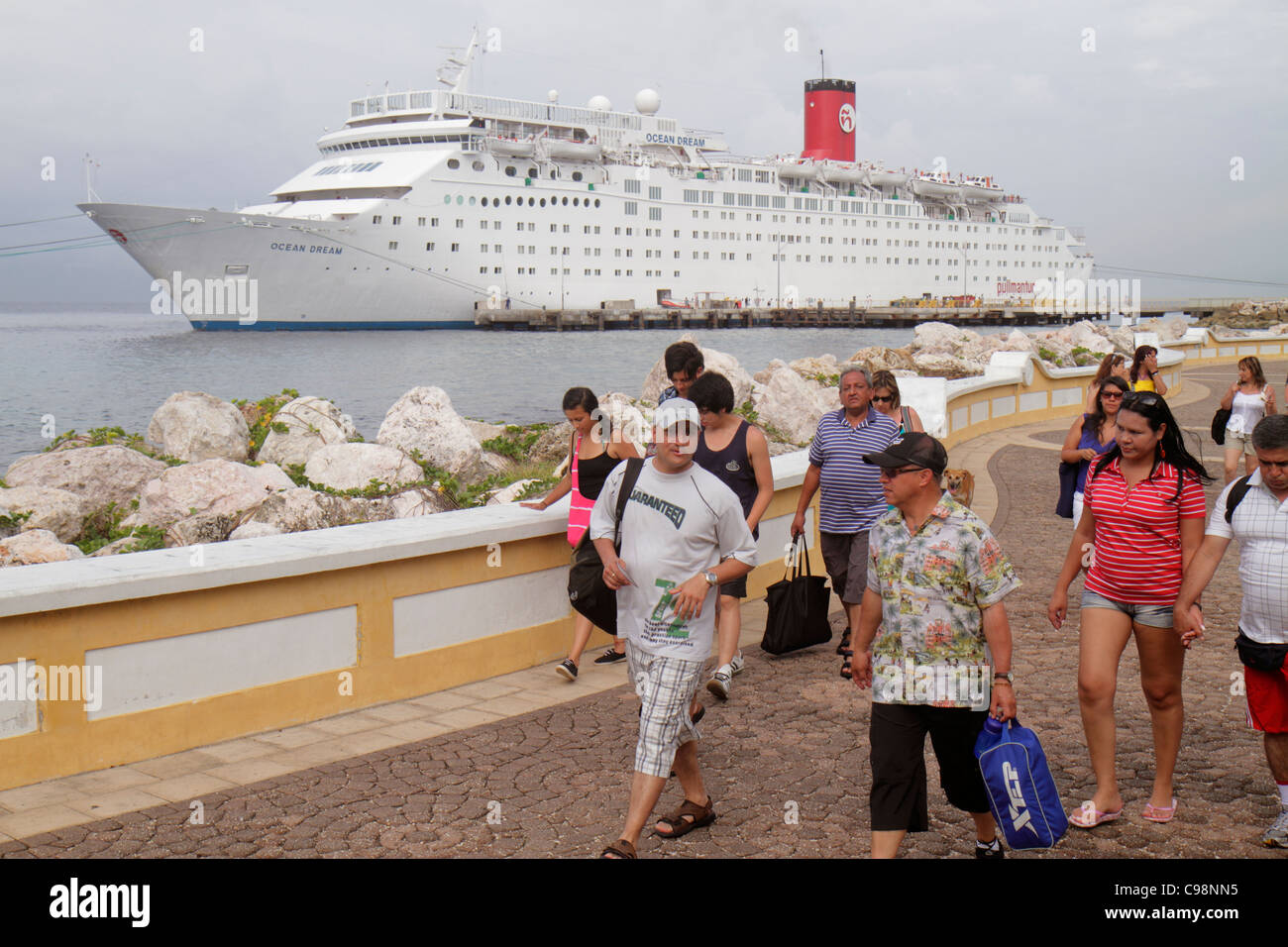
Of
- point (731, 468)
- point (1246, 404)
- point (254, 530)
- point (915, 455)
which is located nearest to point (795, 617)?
point (731, 468)

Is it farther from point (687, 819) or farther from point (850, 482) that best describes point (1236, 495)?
point (850, 482)

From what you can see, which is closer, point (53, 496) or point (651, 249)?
point (53, 496)

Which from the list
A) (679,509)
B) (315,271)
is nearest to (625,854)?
(679,509)

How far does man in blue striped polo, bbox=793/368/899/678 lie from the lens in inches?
234

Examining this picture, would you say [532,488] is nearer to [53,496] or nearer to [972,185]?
[53,496]

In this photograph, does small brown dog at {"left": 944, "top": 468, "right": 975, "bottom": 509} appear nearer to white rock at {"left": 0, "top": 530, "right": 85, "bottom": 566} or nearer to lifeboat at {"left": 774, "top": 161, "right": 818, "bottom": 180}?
white rock at {"left": 0, "top": 530, "right": 85, "bottom": 566}

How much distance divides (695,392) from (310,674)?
7.05ft

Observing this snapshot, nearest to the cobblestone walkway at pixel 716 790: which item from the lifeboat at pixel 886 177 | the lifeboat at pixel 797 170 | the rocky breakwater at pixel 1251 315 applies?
the rocky breakwater at pixel 1251 315

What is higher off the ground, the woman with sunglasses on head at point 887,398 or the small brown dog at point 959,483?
the woman with sunglasses on head at point 887,398

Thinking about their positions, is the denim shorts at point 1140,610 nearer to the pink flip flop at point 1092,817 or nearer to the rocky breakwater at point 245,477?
the pink flip flop at point 1092,817

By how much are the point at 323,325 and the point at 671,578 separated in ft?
202

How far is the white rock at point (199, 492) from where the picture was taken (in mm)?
9695

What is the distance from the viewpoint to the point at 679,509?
3.96 metres

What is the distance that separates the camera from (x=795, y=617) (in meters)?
6.16
